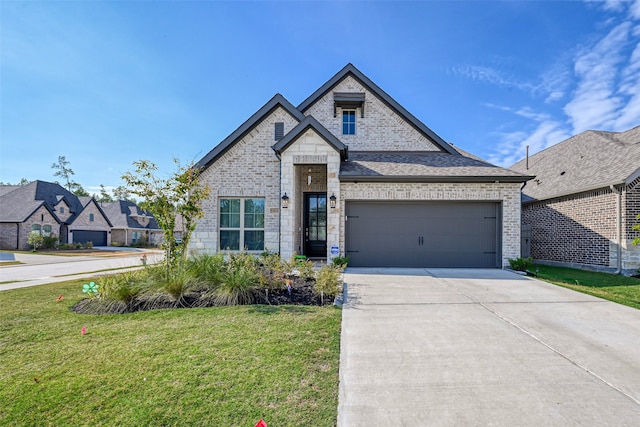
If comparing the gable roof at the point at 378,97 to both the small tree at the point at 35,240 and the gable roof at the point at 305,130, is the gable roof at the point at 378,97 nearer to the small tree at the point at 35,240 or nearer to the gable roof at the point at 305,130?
the gable roof at the point at 305,130

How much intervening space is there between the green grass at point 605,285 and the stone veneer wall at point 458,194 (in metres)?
1.44

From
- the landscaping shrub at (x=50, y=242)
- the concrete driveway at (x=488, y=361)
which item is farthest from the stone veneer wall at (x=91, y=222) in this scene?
the concrete driveway at (x=488, y=361)

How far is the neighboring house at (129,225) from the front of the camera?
3828 centimetres

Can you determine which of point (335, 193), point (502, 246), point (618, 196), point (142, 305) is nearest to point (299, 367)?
point (142, 305)

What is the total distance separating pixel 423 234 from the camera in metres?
9.98

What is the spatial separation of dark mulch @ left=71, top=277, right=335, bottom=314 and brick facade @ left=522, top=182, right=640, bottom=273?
33.5 ft

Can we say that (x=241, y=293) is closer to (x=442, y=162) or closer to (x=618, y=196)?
(x=442, y=162)

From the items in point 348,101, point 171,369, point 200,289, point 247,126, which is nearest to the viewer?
point 171,369

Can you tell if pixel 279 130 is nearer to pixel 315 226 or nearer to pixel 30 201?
pixel 315 226

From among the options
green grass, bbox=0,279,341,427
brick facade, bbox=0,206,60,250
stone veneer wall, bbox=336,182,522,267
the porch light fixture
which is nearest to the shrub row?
green grass, bbox=0,279,341,427

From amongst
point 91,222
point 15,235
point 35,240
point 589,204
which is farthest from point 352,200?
point 91,222

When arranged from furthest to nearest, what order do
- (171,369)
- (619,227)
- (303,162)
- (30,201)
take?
(30,201)
(303,162)
(619,227)
(171,369)

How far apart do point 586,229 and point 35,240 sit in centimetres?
3835

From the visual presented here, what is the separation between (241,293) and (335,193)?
16.5 ft
